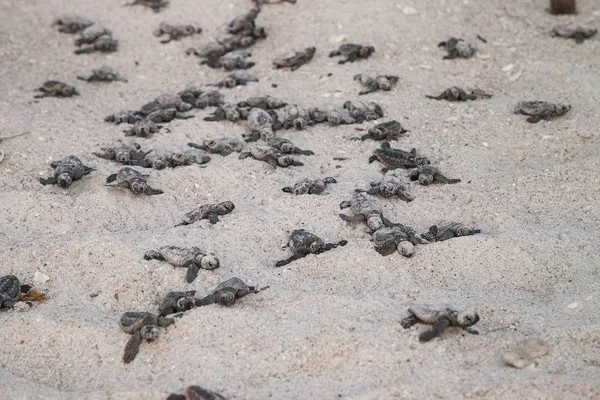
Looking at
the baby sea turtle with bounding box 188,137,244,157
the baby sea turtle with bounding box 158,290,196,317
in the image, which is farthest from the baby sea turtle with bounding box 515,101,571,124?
the baby sea turtle with bounding box 158,290,196,317

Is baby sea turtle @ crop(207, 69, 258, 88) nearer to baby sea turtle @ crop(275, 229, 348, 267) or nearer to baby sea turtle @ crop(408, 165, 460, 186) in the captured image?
baby sea turtle @ crop(408, 165, 460, 186)

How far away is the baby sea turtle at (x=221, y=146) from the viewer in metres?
5.70

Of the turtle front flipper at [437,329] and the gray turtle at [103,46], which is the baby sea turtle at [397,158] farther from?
the gray turtle at [103,46]

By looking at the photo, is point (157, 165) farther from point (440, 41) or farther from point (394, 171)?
point (440, 41)

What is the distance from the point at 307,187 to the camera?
16.5 feet

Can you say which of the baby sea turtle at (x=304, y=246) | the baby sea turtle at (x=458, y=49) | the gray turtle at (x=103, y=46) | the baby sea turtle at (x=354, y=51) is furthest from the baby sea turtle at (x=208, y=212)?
the gray turtle at (x=103, y=46)

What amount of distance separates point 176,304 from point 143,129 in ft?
7.95

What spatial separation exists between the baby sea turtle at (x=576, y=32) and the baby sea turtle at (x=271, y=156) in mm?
3313

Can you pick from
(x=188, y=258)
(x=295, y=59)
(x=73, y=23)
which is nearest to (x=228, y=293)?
(x=188, y=258)

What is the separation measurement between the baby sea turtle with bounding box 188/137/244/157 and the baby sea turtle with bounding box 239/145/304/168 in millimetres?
170

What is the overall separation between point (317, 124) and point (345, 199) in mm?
1398

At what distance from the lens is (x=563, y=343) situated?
350cm

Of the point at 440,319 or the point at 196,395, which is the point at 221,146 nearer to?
the point at 440,319

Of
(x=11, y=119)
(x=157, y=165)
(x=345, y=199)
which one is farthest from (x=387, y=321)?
(x=11, y=119)
